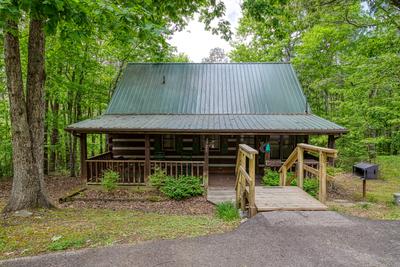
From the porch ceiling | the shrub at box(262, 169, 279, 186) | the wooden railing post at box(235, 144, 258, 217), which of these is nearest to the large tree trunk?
the porch ceiling

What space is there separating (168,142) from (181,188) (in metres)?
3.64

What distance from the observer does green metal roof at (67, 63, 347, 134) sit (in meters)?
9.45

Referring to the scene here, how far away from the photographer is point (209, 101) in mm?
12227

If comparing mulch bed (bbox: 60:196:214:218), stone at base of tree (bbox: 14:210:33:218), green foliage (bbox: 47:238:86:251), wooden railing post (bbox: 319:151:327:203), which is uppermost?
wooden railing post (bbox: 319:151:327:203)

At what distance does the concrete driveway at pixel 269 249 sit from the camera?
3.23 m

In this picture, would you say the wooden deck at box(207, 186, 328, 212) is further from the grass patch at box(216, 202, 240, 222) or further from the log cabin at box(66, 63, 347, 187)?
the log cabin at box(66, 63, 347, 187)

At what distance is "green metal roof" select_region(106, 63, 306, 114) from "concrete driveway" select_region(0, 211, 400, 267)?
7.96m

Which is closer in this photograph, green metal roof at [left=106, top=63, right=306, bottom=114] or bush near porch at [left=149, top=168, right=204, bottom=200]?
bush near porch at [left=149, top=168, right=204, bottom=200]

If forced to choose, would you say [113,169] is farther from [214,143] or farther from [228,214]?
[228,214]

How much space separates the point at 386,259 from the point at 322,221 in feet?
3.82

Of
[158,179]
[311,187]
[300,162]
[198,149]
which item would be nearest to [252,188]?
[300,162]

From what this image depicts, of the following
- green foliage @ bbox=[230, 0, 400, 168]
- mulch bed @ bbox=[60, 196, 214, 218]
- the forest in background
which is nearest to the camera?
the forest in background

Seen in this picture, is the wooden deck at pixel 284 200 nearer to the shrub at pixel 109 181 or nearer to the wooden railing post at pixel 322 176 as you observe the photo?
the wooden railing post at pixel 322 176

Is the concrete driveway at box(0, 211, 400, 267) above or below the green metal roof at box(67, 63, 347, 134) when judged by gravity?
below
